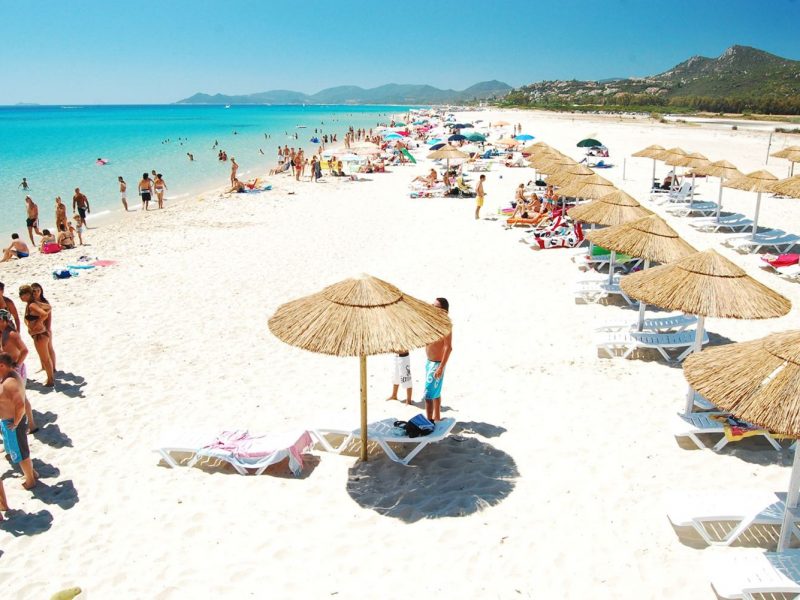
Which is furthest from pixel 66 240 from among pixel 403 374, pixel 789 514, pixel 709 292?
pixel 789 514

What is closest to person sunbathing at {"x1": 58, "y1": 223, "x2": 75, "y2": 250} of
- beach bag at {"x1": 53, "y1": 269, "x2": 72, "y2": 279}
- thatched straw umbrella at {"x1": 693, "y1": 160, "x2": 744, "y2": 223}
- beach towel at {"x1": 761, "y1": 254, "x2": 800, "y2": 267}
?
beach bag at {"x1": 53, "y1": 269, "x2": 72, "y2": 279}

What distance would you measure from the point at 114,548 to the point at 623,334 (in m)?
6.21

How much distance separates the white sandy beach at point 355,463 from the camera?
12.4ft

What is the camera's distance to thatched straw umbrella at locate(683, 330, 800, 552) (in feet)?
10.9

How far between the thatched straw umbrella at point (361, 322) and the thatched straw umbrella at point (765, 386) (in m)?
2.09

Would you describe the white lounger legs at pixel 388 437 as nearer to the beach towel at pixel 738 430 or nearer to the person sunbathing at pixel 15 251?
the beach towel at pixel 738 430

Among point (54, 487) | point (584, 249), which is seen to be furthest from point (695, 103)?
point (54, 487)

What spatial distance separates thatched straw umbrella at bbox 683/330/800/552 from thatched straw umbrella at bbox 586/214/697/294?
3245 mm

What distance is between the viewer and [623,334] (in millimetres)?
7230

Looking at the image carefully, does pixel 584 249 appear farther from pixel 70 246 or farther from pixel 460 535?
pixel 70 246

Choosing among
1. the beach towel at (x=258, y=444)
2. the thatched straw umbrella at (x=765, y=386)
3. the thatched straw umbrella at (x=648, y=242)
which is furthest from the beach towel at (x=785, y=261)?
the beach towel at (x=258, y=444)

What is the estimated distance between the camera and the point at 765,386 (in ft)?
11.3

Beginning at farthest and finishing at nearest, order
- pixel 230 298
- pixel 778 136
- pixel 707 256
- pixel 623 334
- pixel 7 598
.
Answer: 1. pixel 778 136
2. pixel 230 298
3. pixel 623 334
4. pixel 707 256
5. pixel 7 598

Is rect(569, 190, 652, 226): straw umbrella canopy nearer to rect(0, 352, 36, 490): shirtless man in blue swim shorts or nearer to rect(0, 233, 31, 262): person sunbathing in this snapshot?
rect(0, 352, 36, 490): shirtless man in blue swim shorts
